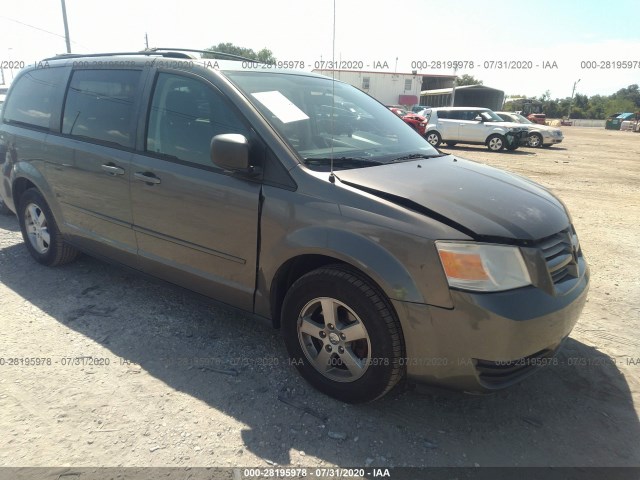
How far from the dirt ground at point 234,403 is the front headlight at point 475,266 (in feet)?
2.35

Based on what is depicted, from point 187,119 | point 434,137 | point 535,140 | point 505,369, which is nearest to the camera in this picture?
point 505,369

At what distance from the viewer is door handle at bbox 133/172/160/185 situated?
3.06 meters

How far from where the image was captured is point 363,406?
2.55 meters

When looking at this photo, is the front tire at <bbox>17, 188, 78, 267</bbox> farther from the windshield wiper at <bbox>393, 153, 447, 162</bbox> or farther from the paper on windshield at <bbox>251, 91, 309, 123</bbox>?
the windshield wiper at <bbox>393, 153, 447, 162</bbox>

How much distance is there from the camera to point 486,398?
8.73ft

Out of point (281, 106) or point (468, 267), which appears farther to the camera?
point (281, 106)

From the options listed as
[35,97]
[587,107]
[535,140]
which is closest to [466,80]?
[587,107]

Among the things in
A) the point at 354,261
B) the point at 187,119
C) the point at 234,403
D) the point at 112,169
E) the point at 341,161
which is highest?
the point at 187,119

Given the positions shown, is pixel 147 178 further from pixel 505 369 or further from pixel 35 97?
pixel 505 369

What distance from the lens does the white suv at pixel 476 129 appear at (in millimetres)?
17844

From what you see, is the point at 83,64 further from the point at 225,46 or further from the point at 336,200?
the point at 225,46

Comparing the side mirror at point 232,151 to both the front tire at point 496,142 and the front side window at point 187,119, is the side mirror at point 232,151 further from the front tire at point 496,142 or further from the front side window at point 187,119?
the front tire at point 496,142

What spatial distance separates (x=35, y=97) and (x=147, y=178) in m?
2.06

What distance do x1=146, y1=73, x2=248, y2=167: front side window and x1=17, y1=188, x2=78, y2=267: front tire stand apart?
1.70 m
